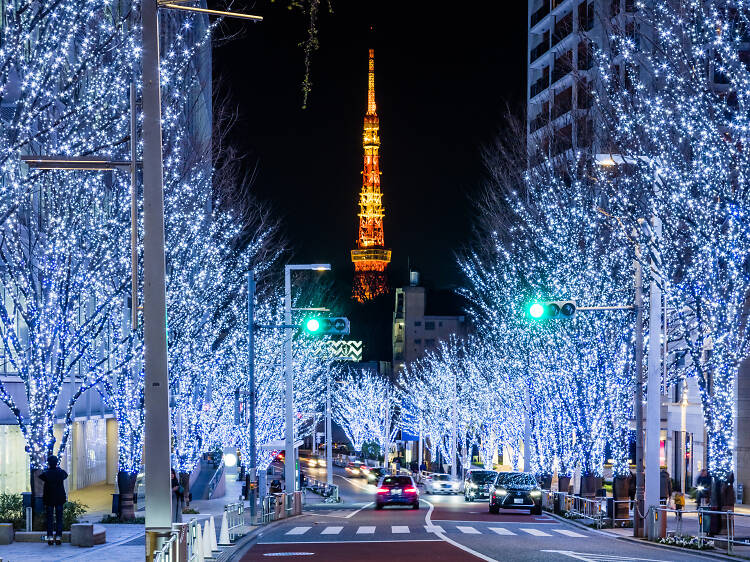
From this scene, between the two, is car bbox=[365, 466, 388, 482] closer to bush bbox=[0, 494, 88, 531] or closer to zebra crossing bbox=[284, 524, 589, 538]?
zebra crossing bbox=[284, 524, 589, 538]

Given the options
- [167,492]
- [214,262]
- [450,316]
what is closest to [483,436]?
[214,262]

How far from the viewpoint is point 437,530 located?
1018 inches

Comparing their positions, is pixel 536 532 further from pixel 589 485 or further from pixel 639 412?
pixel 589 485

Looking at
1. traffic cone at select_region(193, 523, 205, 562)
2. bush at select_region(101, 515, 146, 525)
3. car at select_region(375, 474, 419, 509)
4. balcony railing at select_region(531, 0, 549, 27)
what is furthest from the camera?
balcony railing at select_region(531, 0, 549, 27)

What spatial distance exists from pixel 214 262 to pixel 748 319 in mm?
18636

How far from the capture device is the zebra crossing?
83.1ft

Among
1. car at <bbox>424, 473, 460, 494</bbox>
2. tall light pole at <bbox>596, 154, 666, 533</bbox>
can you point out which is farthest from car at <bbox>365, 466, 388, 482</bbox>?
tall light pole at <bbox>596, 154, 666, 533</bbox>

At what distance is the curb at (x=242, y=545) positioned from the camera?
63.6ft

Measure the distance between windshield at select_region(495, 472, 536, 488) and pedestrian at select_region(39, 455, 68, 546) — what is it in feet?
58.6

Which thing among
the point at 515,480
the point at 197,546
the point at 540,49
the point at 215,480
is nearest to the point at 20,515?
the point at 197,546

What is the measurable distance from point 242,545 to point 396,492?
52.2 feet

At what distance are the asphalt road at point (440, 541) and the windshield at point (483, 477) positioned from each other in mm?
13779

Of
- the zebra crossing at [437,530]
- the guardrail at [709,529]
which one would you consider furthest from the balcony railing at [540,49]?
the guardrail at [709,529]

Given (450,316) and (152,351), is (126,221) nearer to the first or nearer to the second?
(152,351)
